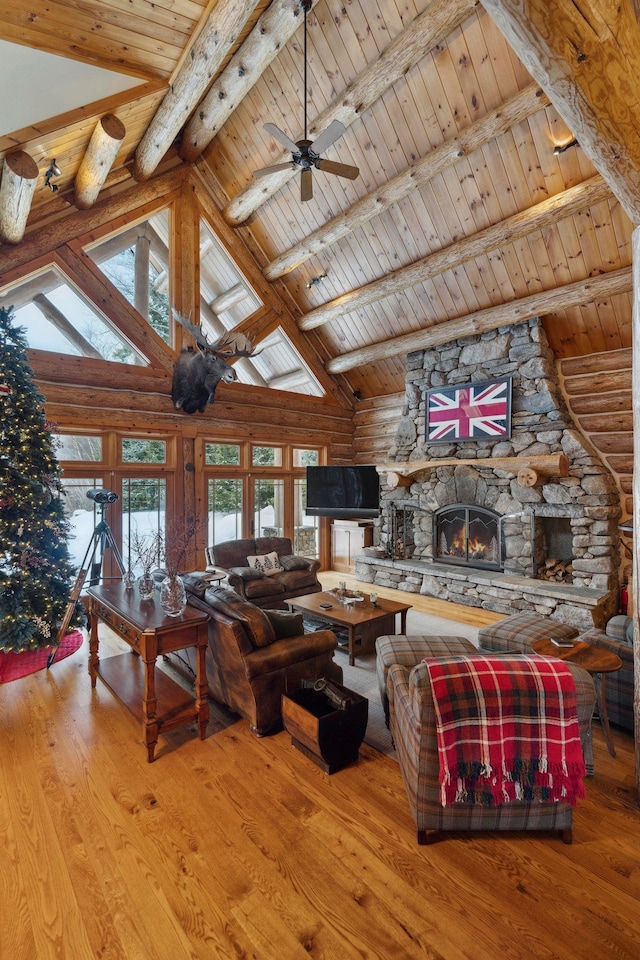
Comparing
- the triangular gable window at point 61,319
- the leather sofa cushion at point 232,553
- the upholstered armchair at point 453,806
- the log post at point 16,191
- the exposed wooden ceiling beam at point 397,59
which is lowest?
the upholstered armchair at point 453,806

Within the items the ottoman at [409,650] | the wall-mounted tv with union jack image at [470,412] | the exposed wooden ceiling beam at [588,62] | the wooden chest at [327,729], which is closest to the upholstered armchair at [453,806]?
the wooden chest at [327,729]

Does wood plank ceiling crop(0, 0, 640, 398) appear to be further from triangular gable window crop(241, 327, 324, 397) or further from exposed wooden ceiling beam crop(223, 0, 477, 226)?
triangular gable window crop(241, 327, 324, 397)

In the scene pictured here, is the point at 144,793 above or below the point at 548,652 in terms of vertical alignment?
below

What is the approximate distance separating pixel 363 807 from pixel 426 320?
6708 mm

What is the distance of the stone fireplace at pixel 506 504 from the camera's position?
567 cm

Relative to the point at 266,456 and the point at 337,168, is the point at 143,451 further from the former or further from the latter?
the point at 337,168

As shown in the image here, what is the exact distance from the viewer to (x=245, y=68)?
504cm

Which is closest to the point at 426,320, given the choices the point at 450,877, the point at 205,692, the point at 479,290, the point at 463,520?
the point at 479,290

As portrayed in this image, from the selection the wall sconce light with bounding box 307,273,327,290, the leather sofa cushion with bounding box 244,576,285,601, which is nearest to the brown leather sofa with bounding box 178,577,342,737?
the leather sofa cushion with bounding box 244,576,285,601

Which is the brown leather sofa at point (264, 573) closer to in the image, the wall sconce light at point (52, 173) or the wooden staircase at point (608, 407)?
the wooden staircase at point (608, 407)

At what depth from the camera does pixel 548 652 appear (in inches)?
120

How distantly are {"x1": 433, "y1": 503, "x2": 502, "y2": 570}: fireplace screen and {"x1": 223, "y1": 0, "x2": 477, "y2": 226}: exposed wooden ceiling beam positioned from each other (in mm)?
5366

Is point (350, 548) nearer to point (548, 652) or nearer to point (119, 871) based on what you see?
point (548, 652)

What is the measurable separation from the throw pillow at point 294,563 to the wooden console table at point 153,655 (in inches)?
111
